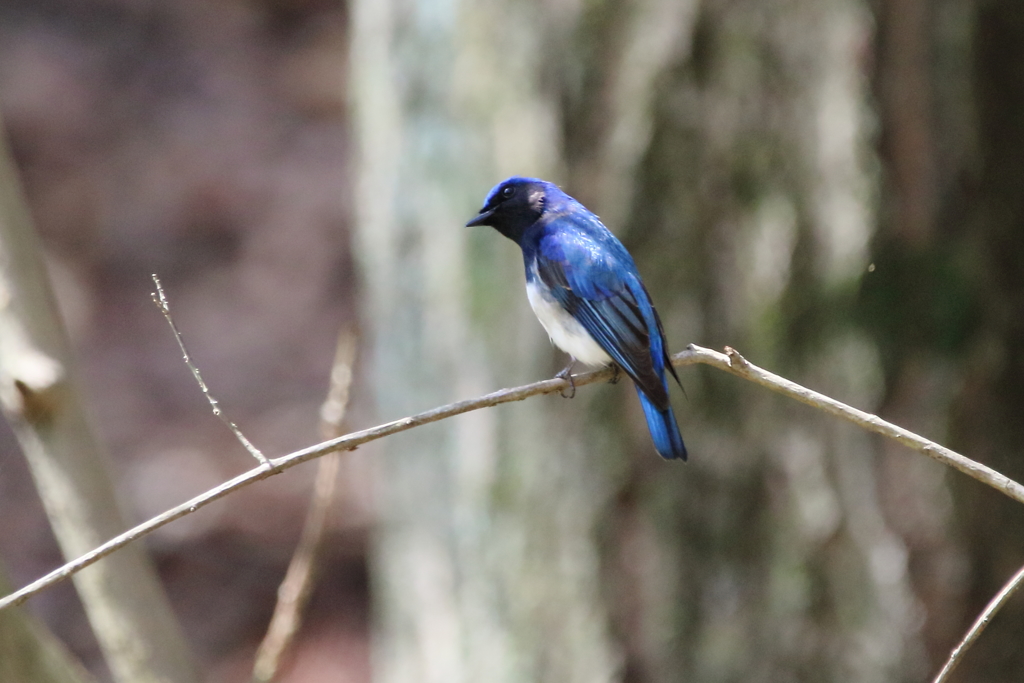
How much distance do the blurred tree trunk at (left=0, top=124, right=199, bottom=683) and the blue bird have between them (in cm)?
151

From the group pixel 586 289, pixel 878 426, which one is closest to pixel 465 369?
pixel 586 289

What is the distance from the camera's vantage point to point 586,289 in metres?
3.44

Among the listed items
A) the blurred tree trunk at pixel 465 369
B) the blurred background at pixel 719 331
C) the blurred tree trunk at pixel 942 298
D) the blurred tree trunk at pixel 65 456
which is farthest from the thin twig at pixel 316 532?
the blurred tree trunk at pixel 942 298

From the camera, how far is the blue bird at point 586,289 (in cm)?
307

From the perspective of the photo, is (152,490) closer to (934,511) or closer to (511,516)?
(511,516)

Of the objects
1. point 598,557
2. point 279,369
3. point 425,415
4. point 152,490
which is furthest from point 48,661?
point 279,369

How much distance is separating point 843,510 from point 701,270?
1049 millimetres

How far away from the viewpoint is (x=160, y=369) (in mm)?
8734

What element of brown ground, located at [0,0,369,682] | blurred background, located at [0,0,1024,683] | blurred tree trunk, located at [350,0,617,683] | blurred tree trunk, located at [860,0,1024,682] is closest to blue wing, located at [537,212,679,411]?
blurred background, located at [0,0,1024,683]

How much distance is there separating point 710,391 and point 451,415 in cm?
196

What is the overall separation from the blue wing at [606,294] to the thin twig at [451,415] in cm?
67

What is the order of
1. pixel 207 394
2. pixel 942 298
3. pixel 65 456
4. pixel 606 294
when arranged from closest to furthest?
pixel 207 394
pixel 65 456
pixel 606 294
pixel 942 298

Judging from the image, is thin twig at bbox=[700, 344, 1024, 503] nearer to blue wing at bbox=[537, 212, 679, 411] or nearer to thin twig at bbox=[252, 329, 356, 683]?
blue wing at bbox=[537, 212, 679, 411]

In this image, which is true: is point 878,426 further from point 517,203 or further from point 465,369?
point 465,369
